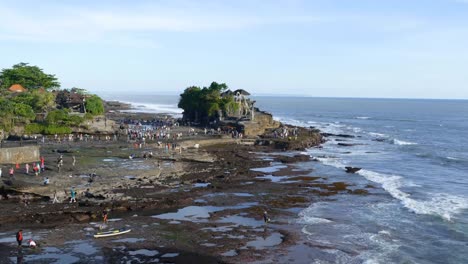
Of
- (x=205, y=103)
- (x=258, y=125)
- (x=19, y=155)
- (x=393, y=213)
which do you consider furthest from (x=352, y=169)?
(x=205, y=103)

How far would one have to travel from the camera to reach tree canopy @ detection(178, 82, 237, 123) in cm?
8531

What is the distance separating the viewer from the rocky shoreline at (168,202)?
24453 mm

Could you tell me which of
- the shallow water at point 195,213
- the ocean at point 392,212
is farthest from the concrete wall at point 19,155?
the ocean at point 392,212

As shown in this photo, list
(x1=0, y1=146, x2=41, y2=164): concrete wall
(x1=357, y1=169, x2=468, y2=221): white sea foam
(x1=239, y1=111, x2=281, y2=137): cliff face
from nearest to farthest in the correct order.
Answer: (x1=357, y1=169, x2=468, y2=221): white sea foam, (x1=0, y1=146, x2=41, y2=164): concrete wall, (x1=239, y1=111, x2=281, y2=137): cliff face

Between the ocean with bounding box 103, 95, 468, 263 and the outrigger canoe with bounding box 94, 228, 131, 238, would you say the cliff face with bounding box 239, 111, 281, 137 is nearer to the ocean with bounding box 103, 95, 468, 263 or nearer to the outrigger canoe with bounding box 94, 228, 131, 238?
the ocean with bounding box 103, 95, 468, 263

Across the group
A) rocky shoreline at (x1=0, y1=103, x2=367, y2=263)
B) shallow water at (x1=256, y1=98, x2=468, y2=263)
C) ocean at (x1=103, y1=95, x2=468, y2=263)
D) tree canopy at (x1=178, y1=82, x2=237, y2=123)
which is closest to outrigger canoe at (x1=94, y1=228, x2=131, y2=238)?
rocky shoreline at (x1=0, y1=103, x2=367, y2=263)

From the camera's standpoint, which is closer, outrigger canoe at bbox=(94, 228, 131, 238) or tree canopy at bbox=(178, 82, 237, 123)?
outrigger canoe at bbox=(94, 228, 131, 238)

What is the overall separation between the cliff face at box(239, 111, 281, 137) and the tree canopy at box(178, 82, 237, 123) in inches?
247

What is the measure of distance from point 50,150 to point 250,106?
4769 cm

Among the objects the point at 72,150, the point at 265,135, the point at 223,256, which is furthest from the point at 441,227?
the point at 265,135

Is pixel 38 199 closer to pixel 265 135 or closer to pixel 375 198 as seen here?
pixel 375 198

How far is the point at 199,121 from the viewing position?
295ft

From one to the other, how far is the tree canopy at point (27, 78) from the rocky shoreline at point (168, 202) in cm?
Result: 3310

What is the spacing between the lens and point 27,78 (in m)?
82.1
